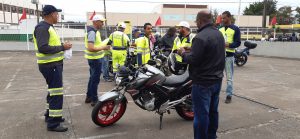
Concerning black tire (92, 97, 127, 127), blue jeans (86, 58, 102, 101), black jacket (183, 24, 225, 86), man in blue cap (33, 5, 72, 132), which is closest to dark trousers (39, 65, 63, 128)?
man in blue cap (33, 5, 72, 132)

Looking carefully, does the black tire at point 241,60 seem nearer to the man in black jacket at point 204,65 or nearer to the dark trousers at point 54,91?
the man in black jacket at point 204,65

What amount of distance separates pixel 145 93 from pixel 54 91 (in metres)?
1.45

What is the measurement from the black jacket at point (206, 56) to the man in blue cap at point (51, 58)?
207 cm

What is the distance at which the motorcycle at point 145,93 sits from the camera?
444 centimetres

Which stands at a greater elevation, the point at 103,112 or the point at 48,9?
the point at 48,9

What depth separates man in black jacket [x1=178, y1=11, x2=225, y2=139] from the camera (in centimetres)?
342

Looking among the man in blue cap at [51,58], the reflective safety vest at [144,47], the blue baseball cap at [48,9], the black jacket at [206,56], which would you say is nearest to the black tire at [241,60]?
the reflective safety vest at [144,47]

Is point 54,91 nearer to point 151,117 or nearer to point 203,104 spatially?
point 151,117

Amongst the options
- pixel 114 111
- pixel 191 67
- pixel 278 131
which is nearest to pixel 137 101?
pixel 114 111

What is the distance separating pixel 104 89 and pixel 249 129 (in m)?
4.23

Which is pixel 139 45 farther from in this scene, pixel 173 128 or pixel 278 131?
pixel 278 131

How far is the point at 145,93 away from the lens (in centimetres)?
455

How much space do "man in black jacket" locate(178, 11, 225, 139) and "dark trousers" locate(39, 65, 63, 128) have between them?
2.06 meters

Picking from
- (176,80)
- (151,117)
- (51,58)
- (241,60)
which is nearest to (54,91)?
(51,58)
